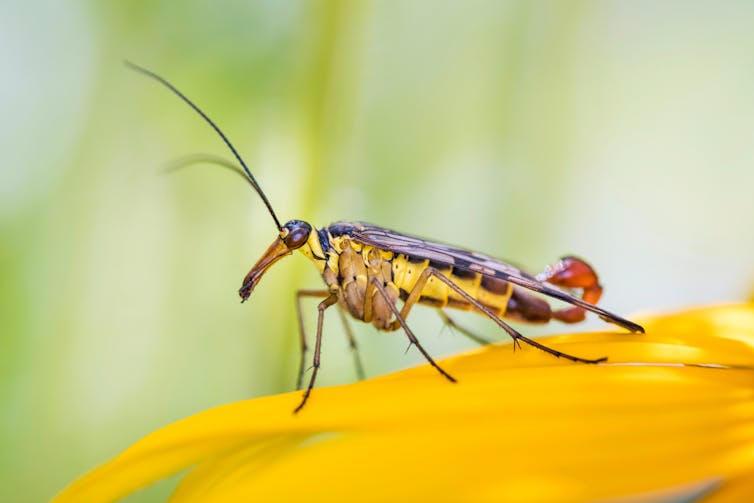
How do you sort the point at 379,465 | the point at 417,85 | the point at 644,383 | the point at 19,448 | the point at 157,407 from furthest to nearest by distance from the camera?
1. the point at 417,85
2. the point at 157,407
3. the point at 19,448
4. the point at 644,383
5. the point at 379,465

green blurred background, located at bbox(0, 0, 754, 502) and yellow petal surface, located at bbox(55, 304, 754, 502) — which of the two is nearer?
yellow petal surface, located at bbox(55, 304, 754, 502)

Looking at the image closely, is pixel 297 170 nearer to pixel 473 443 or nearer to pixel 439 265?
pixel 439 265

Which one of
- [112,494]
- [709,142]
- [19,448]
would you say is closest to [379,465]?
[112,494]

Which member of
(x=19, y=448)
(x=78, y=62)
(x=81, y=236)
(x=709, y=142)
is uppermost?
(x=78, y=62)

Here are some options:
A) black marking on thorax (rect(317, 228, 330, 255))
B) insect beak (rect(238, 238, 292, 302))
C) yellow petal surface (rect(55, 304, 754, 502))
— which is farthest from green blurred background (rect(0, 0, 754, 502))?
yellow petal surface (rect(55, 304, 754, 502))

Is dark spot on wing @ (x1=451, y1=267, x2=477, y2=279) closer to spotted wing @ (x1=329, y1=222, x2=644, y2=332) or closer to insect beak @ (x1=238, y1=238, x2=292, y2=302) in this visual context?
spotted wing @ (x1=329, y1=222, x2=644, y2=332)

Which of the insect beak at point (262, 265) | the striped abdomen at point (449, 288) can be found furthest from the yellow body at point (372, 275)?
the insect beak at point (262, 265)

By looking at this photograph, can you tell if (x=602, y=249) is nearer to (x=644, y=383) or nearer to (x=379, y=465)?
(x=644, y=383)
